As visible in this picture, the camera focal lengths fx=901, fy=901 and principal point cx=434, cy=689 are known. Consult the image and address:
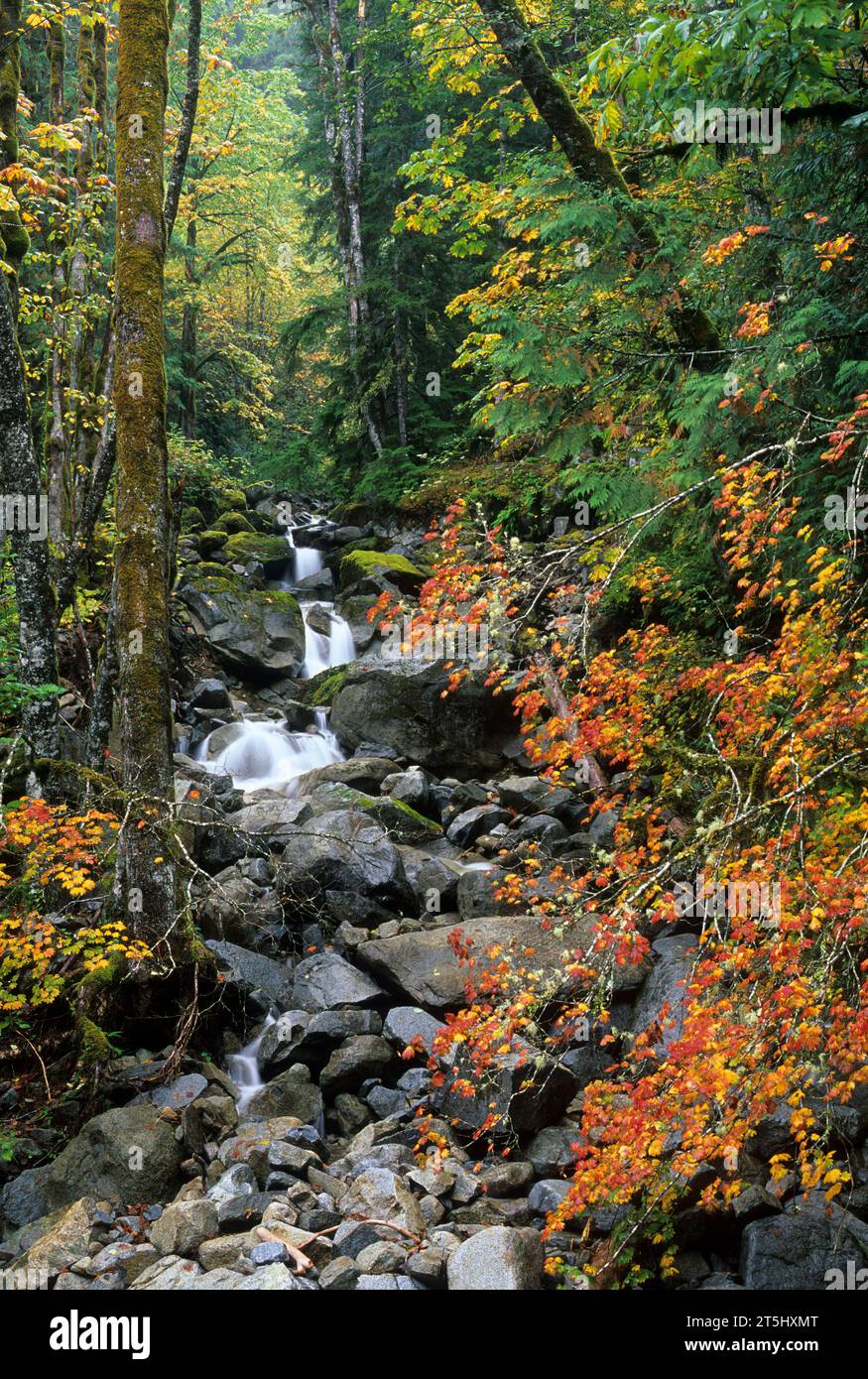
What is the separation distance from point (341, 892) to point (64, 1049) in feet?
9.41

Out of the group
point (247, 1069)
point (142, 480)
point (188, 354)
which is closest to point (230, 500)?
point (188, 354)

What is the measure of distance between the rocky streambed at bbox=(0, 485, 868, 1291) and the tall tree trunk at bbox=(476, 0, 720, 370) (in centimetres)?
455

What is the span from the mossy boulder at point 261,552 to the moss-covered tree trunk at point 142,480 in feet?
36.8

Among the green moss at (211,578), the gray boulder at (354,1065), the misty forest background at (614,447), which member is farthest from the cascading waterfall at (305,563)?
the gray boulder at (354,1065)

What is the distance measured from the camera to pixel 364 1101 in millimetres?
6277

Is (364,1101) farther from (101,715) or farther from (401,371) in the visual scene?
(401,371)

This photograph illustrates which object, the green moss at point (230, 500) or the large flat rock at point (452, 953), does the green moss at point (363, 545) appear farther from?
the large flat rock at point (452, 953)

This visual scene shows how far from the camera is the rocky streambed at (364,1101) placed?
4.50 metres

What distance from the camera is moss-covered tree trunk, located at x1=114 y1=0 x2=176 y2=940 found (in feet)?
20.8

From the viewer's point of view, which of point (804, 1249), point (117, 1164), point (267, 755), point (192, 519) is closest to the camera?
point (804, 1249)

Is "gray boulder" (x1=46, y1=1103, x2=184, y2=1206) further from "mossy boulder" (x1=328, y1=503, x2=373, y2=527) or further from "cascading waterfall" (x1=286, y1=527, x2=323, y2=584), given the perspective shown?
"mossy boulder" (x1=328, y1=503, x2=373, y2=527)

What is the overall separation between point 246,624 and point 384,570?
2.58 metres

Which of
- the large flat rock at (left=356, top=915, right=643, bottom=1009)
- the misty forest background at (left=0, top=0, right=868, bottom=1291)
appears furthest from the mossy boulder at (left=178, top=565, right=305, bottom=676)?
the large flat rock at (left=356, top=915, right=643, bottom=1009)
